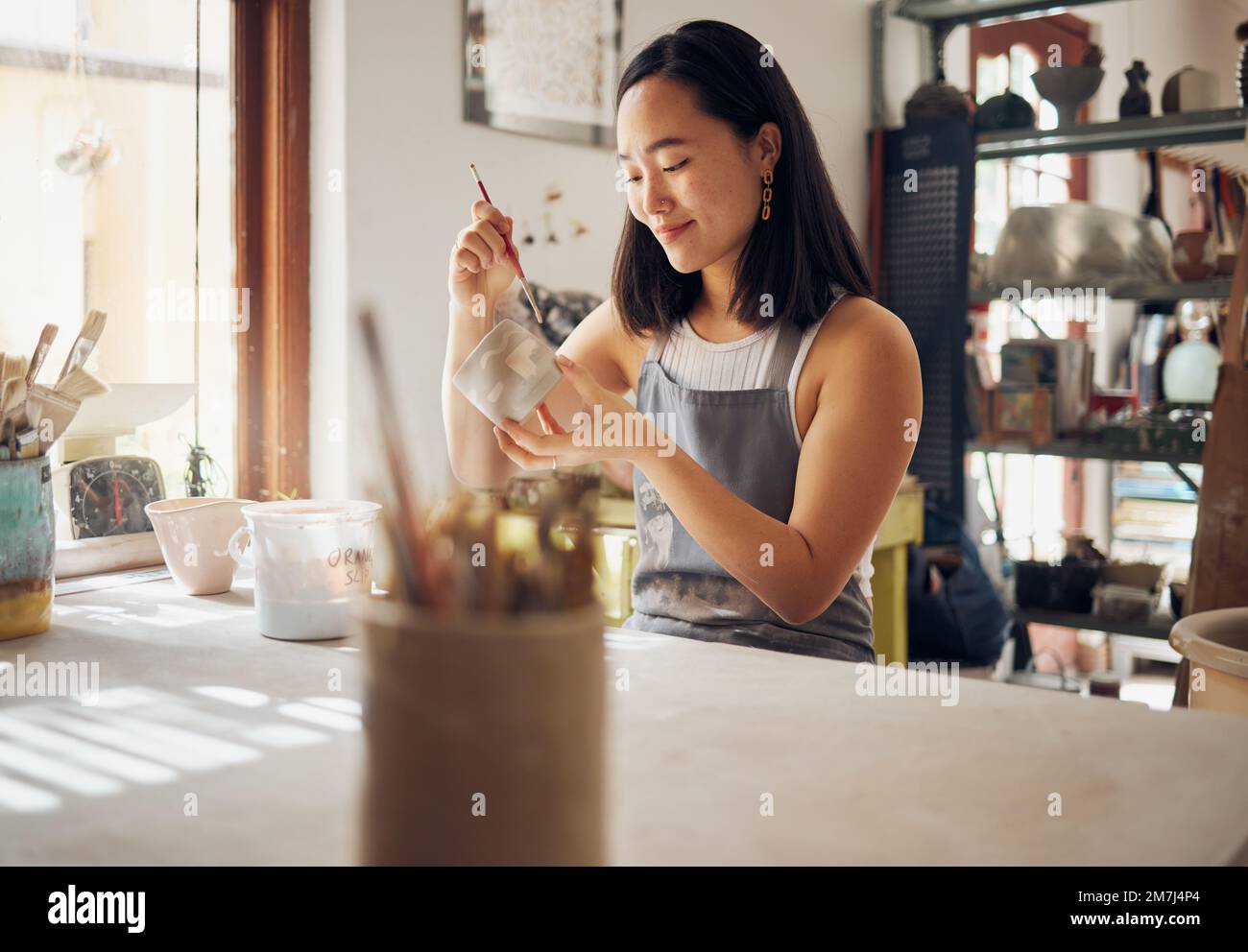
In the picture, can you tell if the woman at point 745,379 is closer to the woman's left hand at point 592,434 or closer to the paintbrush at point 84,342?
the woman's left hand at point 592,434

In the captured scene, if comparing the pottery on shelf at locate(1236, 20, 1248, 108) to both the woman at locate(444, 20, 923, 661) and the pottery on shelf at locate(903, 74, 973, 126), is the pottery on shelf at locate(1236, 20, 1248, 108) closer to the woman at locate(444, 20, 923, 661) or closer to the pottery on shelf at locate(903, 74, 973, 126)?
the pottery on shelf at locate(903, 74, 973, 126)

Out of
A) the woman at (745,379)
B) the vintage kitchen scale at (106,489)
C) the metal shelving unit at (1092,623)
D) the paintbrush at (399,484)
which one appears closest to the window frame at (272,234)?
the vintage kitchen scale at (106,489)

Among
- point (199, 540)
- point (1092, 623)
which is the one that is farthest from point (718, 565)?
point (1092, 623)

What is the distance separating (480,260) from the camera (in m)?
1.45

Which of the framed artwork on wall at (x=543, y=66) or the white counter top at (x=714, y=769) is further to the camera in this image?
the framed artwork on wall at (x=543, y=66)

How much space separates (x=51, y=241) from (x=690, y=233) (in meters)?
1.05

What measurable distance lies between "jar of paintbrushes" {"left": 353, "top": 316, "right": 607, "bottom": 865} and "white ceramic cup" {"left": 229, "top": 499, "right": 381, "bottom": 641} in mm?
666

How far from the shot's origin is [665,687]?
1011 millimetres

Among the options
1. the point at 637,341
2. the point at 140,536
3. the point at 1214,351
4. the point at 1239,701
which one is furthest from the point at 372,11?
the point at 1214,351

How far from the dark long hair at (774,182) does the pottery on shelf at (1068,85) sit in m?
2.11

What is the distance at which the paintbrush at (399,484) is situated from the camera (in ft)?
1.64

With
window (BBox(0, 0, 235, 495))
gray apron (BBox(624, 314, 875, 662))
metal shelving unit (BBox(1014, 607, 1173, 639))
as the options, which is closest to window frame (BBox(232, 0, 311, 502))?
window (BBox(0, 0, 235, 495))

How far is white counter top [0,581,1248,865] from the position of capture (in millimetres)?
674

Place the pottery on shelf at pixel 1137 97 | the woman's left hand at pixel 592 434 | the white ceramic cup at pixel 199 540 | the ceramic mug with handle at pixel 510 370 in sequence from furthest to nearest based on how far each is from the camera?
the pottery on shelf at pixel 1137 97, the white ceramic cup at pixel 199 540, the woman's left hand at pixel 592 434, the ceramic mug with handle at pixel 510 370
